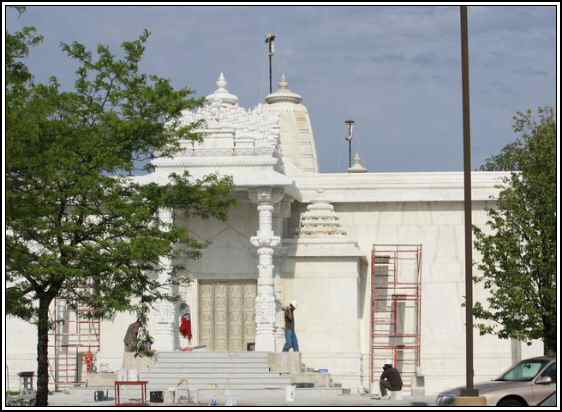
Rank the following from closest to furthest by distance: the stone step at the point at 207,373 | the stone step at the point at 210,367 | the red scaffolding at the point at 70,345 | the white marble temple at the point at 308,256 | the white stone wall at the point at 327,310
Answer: the stone step at the point at 207,373, the stone step at the point at 210,367, the white marble temple at the point at 308,256, the white stone wall at the point at 327,310, the red scaffolding at the point at 70,345

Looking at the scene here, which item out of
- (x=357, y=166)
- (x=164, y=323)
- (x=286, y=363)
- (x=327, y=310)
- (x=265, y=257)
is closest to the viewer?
(x=286, y=363)

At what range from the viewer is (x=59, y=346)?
38688mm

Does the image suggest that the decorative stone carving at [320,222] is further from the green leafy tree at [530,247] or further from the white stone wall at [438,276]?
the green leafy tree at [530,247]

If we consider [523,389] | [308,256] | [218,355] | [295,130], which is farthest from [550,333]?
[295,130]

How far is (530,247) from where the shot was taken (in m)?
29.7

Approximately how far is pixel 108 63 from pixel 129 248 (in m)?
3.97

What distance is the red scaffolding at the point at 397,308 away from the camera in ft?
127

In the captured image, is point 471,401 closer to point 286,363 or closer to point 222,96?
point 286,363

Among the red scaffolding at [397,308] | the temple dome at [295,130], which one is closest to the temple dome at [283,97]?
the temple dome at [295,130]

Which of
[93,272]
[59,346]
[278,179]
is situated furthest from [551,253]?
[59,346]

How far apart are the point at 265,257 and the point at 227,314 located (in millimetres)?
2910

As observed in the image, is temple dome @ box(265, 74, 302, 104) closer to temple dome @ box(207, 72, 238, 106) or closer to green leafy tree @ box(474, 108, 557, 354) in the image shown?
temple dome @ box(207, 72, 238, 106)

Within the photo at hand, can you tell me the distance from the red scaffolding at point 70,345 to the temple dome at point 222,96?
7.54 m

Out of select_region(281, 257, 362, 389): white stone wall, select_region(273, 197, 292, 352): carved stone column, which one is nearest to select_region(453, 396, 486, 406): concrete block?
select_region(273, 197, 292, 352): carved stone column
